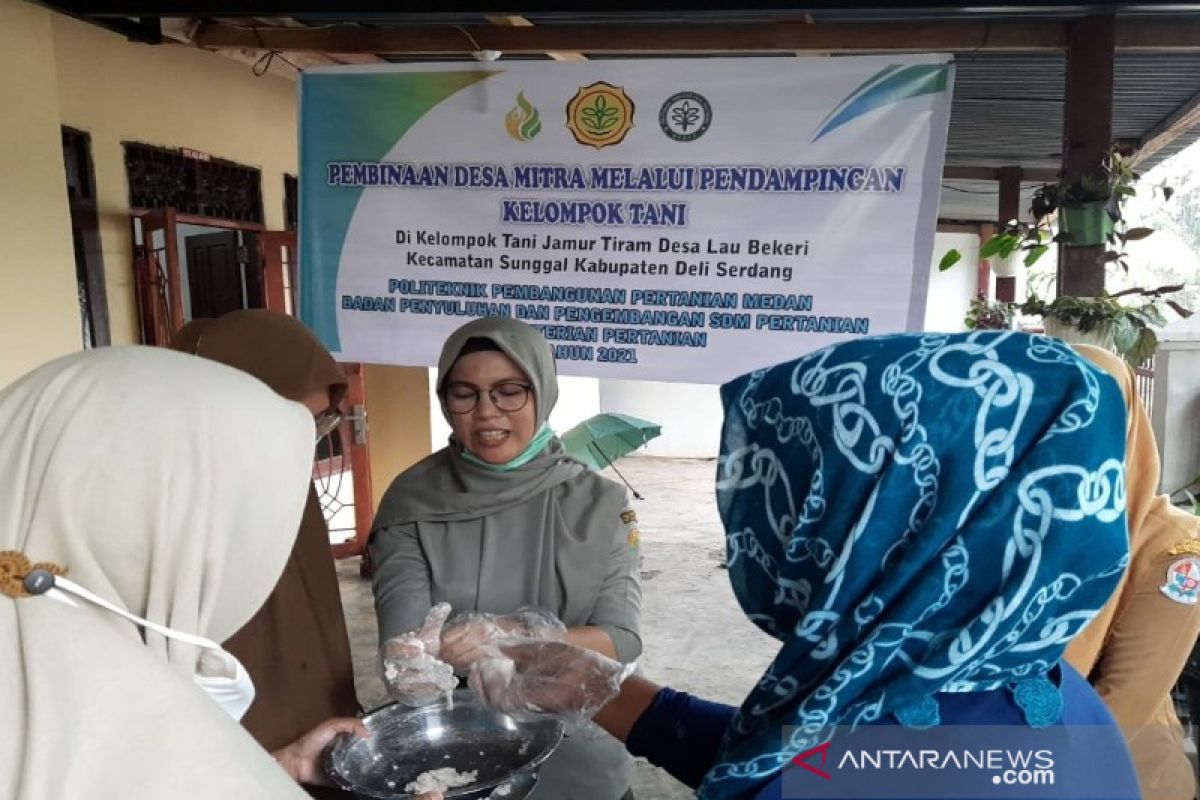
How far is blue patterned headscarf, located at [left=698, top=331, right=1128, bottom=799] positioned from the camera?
696mm

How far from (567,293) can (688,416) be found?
6.99 metres

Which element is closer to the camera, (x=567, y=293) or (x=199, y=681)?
(x=199, y=681)

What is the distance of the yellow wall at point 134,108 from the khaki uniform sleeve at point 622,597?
9.68 ft

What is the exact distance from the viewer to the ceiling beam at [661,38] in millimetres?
2900

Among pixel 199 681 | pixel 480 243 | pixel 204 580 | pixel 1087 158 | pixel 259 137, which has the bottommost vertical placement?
pixel 199 681

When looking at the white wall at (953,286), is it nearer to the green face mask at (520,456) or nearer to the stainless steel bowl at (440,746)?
the green face mask at (520,456)

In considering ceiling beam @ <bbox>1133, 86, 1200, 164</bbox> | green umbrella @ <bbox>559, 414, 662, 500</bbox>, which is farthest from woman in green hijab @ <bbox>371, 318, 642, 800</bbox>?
ceiling beam @ <bbox>1133, 86, 1200, 164</bbox>

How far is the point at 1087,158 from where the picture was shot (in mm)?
2881

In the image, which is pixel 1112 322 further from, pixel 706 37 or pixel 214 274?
pixel 214 274

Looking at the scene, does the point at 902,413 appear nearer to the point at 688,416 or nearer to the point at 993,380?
the point at 993,380

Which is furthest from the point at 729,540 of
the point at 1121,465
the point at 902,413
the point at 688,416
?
the point at 688,416

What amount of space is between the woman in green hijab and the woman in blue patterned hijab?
2.80 feet

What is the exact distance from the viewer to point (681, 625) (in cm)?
468

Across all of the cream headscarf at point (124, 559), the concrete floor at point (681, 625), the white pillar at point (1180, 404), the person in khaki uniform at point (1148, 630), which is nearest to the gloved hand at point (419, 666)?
the cream headscarf at point (124, 559)
